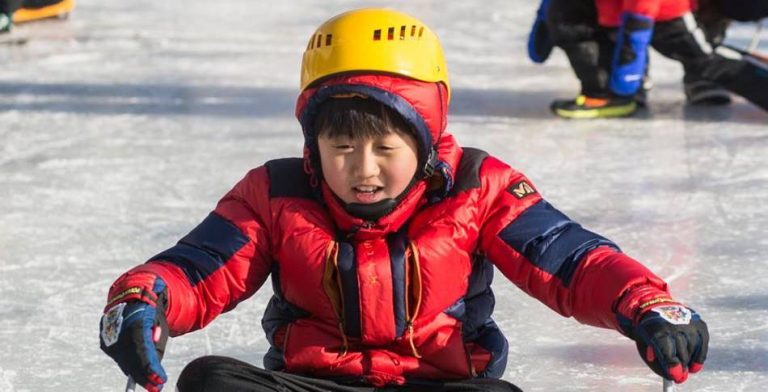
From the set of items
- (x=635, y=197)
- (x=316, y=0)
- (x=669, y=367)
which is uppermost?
(x=669, y=367)

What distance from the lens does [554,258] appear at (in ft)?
8.60

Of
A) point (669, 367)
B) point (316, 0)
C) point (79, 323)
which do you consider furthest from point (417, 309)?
point (316, 0)

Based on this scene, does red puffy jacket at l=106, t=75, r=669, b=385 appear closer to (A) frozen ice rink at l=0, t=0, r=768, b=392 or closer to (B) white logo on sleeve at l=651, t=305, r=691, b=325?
(B) white logo on sleeve at l=651, t=305, r=691, b=325

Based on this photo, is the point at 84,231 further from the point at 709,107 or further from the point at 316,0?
the point at 316,0

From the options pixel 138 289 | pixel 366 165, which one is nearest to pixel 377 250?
pixel 366 165

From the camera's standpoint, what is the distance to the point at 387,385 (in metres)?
2.61

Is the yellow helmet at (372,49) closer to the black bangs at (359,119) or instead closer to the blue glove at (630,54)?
the black bangs at (359,119)

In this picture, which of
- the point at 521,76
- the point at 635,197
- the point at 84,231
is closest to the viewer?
the point at 84,231

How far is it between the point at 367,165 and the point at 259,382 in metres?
0.40

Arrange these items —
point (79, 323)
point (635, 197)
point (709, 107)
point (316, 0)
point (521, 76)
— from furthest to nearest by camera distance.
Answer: point (316, 0)
point (521, 76)
point (709, 107)
point (635, 197)
point (79, 323)

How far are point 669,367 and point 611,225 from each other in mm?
1993

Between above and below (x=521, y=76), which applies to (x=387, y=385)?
above

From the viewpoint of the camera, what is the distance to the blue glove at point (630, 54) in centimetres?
552

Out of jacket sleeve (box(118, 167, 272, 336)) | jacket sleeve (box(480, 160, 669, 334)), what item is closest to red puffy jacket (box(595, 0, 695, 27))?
jacket sleeve (box(480, 160, 669, 334))
